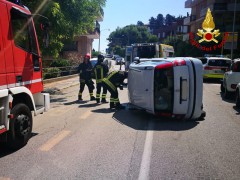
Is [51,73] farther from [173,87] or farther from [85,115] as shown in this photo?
[173,87]

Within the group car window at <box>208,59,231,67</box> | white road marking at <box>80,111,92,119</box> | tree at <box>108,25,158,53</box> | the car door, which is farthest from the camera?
tree at <box>108,25,158,53</box>

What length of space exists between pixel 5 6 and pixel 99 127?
3562mm

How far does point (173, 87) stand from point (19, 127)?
4104 mm

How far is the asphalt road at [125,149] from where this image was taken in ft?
16.5

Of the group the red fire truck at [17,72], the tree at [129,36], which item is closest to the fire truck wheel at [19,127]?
the red fire truck at [17,72]

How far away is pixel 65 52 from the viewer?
4300 cm

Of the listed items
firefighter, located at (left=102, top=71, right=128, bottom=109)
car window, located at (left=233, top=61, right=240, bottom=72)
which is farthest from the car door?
car window, located at (left=233, top=61, right=240, bottom=72)

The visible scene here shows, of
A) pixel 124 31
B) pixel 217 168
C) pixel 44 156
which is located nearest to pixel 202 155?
pixel 217 168

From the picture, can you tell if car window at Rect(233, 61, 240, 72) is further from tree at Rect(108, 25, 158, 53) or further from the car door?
tree at Rect(108, 25, 158, 53)

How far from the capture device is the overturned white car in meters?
8.64

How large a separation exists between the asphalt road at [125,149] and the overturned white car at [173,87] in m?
0.34

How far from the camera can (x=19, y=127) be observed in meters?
6.26

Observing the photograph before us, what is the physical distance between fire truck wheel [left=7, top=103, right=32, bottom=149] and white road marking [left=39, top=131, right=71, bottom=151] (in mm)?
386

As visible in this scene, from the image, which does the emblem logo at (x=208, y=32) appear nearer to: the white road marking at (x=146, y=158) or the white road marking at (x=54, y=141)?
the white road marking at (x=146, y=158)
